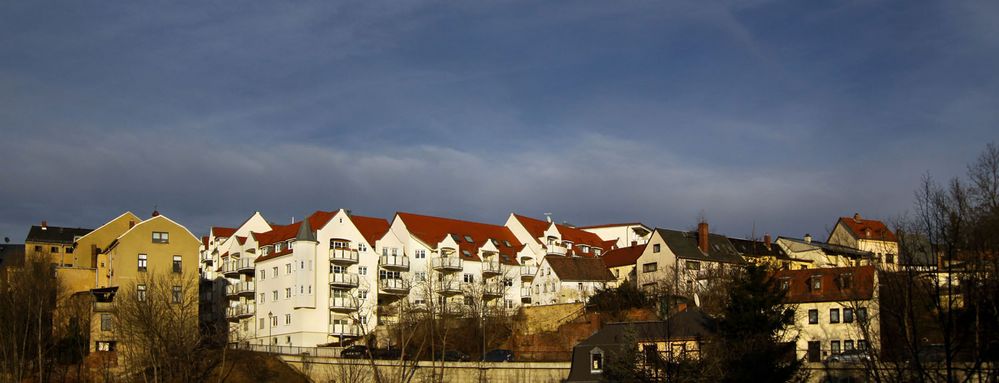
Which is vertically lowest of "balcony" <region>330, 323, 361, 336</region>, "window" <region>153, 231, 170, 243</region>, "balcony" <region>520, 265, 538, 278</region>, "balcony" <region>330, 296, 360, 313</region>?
"balcony" <region>330, 323, 361, 336</region>

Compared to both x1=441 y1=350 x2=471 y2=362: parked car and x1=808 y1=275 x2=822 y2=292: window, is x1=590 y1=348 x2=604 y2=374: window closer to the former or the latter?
x1=441 y1=350 x2=471 y2=362: parked car

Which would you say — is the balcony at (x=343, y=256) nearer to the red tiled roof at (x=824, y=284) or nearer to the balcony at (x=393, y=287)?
the balcony at (x=393, y=287)

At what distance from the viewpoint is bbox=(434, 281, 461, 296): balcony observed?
104 metres

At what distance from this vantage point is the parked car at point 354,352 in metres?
83.7

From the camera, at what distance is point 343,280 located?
100500 millimetres

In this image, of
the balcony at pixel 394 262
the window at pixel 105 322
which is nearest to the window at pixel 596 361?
the balcony at pixel 394 262

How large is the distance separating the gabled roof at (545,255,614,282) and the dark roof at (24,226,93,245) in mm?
67127

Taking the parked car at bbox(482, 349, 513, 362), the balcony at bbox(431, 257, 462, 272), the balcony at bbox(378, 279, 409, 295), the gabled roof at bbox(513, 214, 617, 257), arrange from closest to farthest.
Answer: the parked car at bbox(482, 349, 513, 362), the balcony at bbox(378, 279, 409, 295), the balcony at bbox(431, 257, 462, 272), the gabled roof at bbox(513, 214, 617, 257)

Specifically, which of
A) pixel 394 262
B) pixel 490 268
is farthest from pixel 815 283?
pixel 394 262

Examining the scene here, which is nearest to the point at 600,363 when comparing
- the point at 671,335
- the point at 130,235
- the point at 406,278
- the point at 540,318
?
the point at 671,335

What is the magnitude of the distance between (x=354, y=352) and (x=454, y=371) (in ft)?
37.9

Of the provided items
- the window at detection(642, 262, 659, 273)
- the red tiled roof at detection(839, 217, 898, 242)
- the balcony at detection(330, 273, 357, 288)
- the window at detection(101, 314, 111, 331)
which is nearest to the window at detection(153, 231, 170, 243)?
the window at detection(101, 314, 111, 331)

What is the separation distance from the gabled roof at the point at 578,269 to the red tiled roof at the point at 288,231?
22459 mm

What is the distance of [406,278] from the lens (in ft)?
346
